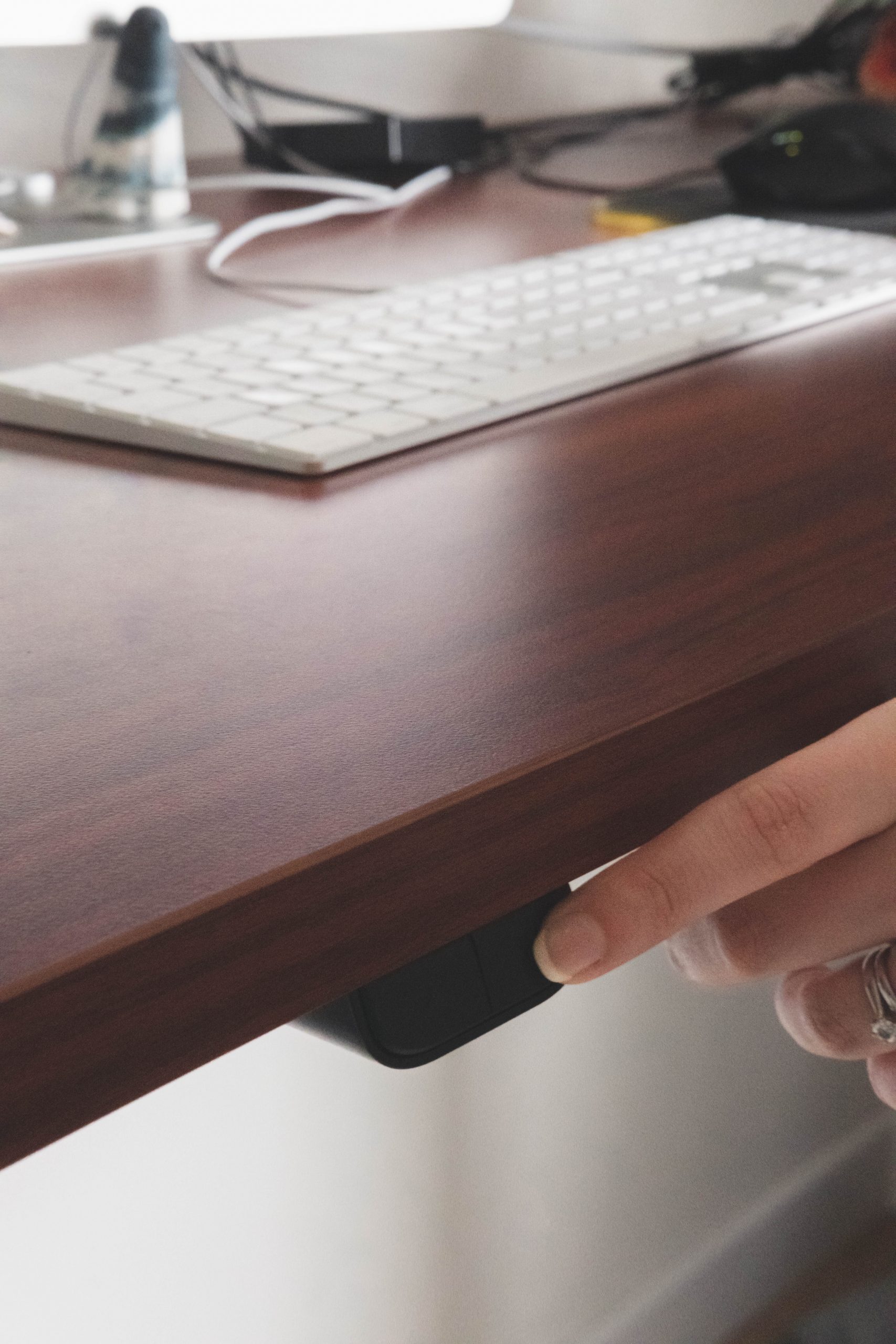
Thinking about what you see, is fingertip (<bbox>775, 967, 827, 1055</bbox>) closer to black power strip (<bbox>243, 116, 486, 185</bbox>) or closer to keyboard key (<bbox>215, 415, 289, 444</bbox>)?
keyboard key (<bbox>215, 415, 289, 444</bbox>)

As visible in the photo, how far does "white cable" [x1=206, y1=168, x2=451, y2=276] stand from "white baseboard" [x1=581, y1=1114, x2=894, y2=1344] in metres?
0.92

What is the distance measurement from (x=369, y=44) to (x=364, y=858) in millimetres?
1218

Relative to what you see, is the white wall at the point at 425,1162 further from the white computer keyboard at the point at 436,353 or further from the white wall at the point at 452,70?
the white computer keyboard at the point at 436,353

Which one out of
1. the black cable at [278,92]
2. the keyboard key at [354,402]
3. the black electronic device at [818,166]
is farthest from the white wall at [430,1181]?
the black cable at [278,92]

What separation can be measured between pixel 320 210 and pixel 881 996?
613 mm

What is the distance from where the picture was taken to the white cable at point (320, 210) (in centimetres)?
79

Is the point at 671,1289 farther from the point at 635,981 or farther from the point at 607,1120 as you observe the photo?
the point at 635,981

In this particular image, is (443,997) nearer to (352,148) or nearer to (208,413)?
(208,413)

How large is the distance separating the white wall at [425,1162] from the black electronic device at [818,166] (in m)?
0.49

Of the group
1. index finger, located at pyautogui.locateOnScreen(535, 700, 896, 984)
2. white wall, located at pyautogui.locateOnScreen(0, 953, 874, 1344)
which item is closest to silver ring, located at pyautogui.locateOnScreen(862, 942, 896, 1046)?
index finger, located at pyautogui.locateOnScreen(535, 700, 896, 984)

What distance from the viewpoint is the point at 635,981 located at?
3.63ft

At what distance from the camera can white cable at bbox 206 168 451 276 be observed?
79 cm

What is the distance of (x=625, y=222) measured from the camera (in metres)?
0.88

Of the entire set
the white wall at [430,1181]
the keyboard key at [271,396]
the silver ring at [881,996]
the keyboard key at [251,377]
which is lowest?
the white wall at [430,1181]
